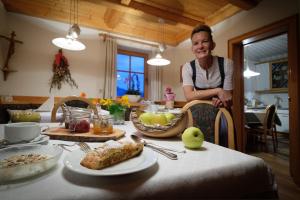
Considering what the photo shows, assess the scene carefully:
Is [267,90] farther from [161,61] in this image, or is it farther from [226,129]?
[226,129]

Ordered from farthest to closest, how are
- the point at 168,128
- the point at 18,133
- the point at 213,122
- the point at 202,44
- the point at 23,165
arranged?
the point at 202,44 < the point at 213,122 < the point at 168,128 < the point at 18,133 < the point at 23,165

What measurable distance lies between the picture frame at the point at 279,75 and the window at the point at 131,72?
4.70 metres

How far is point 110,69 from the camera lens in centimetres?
370

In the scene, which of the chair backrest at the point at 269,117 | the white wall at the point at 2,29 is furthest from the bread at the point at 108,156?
the chair backrest at the point at 269,117

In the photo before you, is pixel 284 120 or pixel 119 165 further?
pixel 284 120

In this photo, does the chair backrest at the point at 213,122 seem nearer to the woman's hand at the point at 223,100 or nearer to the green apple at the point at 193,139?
the woman's hand at the point at 223,100

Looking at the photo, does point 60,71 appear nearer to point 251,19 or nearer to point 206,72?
point 206,72

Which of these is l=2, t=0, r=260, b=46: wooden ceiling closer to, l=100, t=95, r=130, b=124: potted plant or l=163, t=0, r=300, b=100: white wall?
l=163, t=0, r=300, b=100: white wall

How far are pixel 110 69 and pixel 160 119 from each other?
3.18 meters

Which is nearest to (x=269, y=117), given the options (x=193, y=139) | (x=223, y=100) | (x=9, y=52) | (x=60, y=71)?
(x=223, y=100)

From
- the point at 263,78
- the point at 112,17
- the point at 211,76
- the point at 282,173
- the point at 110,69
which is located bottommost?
the point at 282,173

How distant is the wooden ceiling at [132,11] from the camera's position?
2695 millimetres

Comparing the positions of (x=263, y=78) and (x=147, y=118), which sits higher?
(x=263, y=78)

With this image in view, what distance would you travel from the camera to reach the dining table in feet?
0.96
